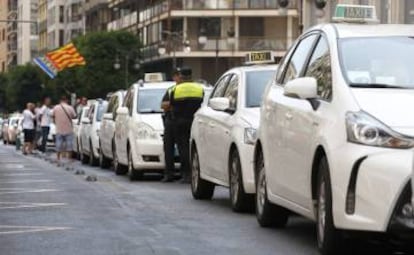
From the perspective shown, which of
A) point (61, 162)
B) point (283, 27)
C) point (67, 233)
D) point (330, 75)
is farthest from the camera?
point (283, 27)

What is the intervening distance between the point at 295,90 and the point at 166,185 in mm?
8234

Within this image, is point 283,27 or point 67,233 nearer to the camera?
point 67,233

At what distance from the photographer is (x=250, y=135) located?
36.6ft

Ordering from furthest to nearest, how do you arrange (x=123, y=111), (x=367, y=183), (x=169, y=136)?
1. (x=123, y=111)
2. (x=169, y=136)
3. (x=367, y=183)

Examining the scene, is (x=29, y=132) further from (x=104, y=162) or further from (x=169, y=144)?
(x=169, y=144)

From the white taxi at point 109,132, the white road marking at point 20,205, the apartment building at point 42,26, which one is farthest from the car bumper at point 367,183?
the apartment building at point 42,26

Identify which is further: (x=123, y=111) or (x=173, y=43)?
(x=173, y=43)

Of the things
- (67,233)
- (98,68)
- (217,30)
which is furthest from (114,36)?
(67,233)

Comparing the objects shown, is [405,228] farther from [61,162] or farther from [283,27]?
[283,27]

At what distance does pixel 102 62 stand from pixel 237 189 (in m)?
72.8

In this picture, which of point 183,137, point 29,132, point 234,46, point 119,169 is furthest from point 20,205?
point 234,46

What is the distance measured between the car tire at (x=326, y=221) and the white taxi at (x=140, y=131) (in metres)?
9.66

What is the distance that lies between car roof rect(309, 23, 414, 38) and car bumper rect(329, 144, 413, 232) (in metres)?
1.47

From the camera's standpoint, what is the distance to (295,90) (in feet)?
26.4
